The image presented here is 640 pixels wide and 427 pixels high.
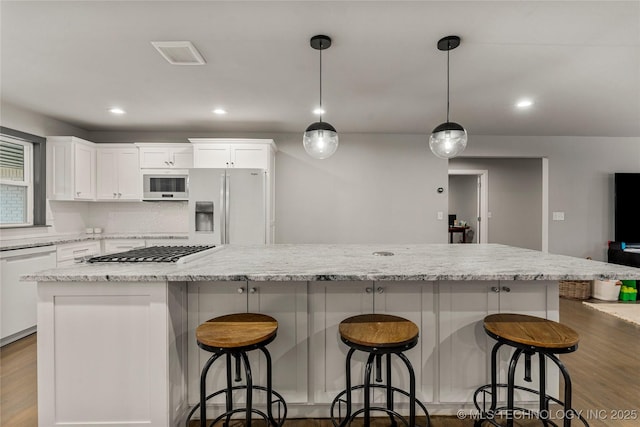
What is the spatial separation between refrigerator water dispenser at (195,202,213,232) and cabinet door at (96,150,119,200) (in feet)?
4.66

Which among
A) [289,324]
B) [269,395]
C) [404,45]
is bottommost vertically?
[269,395]

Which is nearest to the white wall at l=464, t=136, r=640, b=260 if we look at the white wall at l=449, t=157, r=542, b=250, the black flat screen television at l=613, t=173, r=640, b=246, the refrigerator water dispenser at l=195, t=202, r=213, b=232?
the black flat screen television at l=613, t=173, r=640, b=246

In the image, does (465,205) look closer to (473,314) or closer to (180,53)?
(473,314)

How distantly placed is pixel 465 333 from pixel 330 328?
78cm

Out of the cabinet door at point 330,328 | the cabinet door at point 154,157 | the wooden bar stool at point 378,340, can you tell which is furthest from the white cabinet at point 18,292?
the wooden bar stool at point 378,340

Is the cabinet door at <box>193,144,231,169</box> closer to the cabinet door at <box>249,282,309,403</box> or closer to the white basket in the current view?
the cabinet door at <box>249,282,309,403</box>

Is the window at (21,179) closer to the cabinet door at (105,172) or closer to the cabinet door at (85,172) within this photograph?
the cabinet door at (85,172)

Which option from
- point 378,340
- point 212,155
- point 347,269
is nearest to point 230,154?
point 212,155

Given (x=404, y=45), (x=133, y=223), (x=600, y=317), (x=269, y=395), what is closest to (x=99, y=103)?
(x=133, y=223)

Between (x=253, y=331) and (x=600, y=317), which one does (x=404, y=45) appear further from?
(x=600, y=317)

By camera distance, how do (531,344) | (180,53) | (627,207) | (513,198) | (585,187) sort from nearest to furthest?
(531,344) < (180,53) < (627,207) < (585,187) < (513,198)

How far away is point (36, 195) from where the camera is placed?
141 inches

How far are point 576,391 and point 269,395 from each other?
2.11m

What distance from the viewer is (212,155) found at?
153 inches
